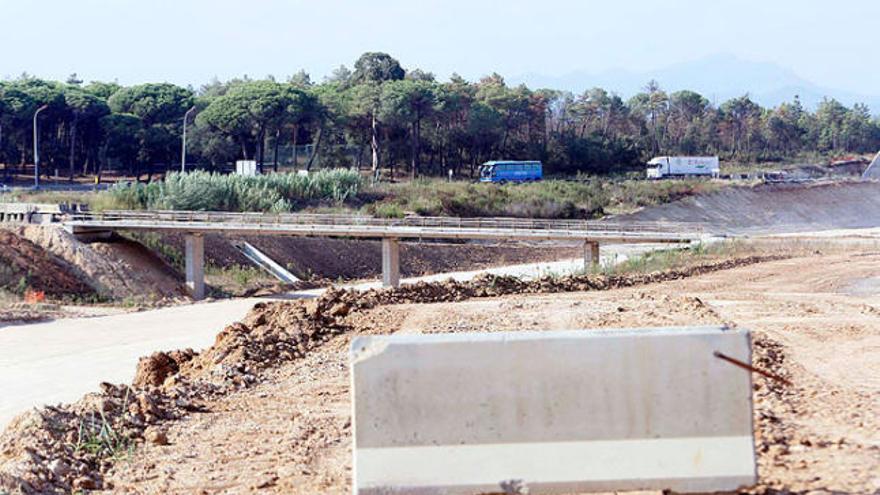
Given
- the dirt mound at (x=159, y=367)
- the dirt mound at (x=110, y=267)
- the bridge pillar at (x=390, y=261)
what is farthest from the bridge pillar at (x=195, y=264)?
the dirt mound at (x=159, y=367)

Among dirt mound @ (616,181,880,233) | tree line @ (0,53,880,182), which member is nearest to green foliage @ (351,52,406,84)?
tree line @ (0,53,880,182)

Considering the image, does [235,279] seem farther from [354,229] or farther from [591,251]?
[591,251]

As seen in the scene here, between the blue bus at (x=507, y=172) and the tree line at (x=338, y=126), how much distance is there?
249 inches

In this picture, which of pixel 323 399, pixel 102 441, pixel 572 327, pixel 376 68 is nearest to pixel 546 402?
pixel 102 441

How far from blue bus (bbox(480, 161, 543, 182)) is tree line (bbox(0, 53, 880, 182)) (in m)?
6.33

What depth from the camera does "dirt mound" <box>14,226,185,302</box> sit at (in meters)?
51.6

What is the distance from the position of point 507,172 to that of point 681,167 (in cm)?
1996

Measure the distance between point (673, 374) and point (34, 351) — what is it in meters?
29.7

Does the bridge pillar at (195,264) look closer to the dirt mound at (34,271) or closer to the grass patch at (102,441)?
the dirt mound at (34,271)

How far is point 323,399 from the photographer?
14.3 m

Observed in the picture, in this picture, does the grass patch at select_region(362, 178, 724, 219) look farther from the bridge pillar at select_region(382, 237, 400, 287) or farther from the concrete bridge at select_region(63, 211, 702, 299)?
the bridge pillar at select_region(382, 237, 400, 287)

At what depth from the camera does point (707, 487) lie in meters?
8.33

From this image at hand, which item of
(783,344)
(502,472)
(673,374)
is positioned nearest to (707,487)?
(673,374)

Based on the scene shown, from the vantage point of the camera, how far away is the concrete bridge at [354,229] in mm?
49969
